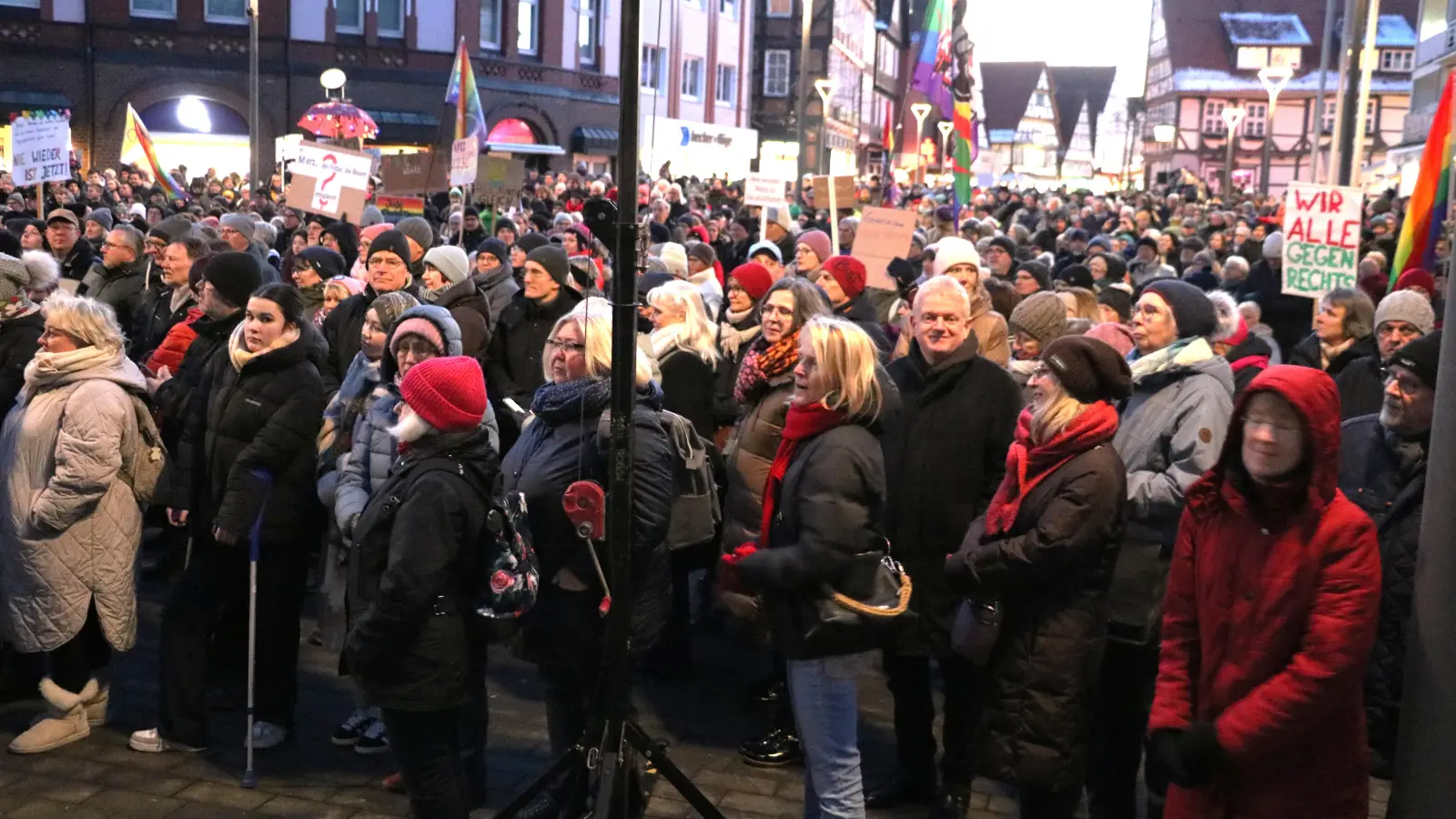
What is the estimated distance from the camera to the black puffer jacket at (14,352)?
22.1ft

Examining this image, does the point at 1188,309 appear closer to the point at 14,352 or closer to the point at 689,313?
the point at 689,313

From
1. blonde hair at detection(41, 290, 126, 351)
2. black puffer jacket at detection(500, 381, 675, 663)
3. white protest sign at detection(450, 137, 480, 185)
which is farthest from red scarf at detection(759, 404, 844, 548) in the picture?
white protest sign at detection(450, 137, 480, 185)

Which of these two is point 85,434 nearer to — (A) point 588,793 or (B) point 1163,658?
(A) point 588,793

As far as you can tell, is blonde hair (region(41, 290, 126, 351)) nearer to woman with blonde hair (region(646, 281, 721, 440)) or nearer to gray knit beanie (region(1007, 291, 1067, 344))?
woman with blonde hair (region(646, 281, 721, 440))

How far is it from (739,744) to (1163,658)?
286cm

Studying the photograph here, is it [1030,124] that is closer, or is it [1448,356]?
[1448,356]

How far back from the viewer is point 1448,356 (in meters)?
3.35

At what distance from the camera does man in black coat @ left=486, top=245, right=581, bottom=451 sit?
8.56 meters

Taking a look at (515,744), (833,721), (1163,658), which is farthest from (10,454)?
(1163,658)

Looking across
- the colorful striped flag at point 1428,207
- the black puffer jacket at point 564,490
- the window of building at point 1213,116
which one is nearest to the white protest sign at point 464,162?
the colorful striped flag at point 1428,207

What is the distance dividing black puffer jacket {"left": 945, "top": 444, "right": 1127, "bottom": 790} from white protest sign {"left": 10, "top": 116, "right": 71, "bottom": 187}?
37.0ft

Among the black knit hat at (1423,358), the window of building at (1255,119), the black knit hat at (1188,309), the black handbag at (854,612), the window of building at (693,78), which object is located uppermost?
the window of building at (1255,119)

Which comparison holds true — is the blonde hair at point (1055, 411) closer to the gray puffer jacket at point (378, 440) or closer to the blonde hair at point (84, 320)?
the gray puffer jacket at point (378, 440)

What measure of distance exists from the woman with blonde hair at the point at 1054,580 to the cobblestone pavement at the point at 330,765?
125cm
